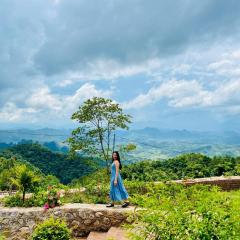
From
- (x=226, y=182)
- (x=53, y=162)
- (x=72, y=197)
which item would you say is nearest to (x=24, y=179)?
(x=72, y=197)

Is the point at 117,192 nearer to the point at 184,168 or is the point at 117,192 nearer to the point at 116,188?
A: the point at 116,188

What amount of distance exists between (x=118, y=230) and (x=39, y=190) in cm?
337

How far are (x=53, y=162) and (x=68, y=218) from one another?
49.2 meters

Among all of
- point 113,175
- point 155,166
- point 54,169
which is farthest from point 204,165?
point 54,169

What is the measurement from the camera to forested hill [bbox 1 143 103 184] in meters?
51.6

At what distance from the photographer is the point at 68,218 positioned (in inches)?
411

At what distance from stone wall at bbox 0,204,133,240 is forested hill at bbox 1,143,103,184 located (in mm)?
34808

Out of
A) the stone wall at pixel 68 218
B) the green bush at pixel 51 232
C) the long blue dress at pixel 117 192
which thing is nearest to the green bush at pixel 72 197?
the stone wall at pixel 68 218

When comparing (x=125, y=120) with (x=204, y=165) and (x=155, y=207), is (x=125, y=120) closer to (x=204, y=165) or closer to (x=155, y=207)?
(x=204, y=165)

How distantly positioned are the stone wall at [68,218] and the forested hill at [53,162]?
1370 inches

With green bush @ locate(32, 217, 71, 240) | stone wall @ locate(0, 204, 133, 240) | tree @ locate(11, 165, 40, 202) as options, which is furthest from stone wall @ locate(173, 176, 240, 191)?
green bush @ locate(32, 217, 71, 240)

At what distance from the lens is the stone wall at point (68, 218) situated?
10211 millimetres

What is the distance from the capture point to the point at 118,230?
31.4ft

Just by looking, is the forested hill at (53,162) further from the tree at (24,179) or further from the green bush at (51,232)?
the green bush at (51,232)
